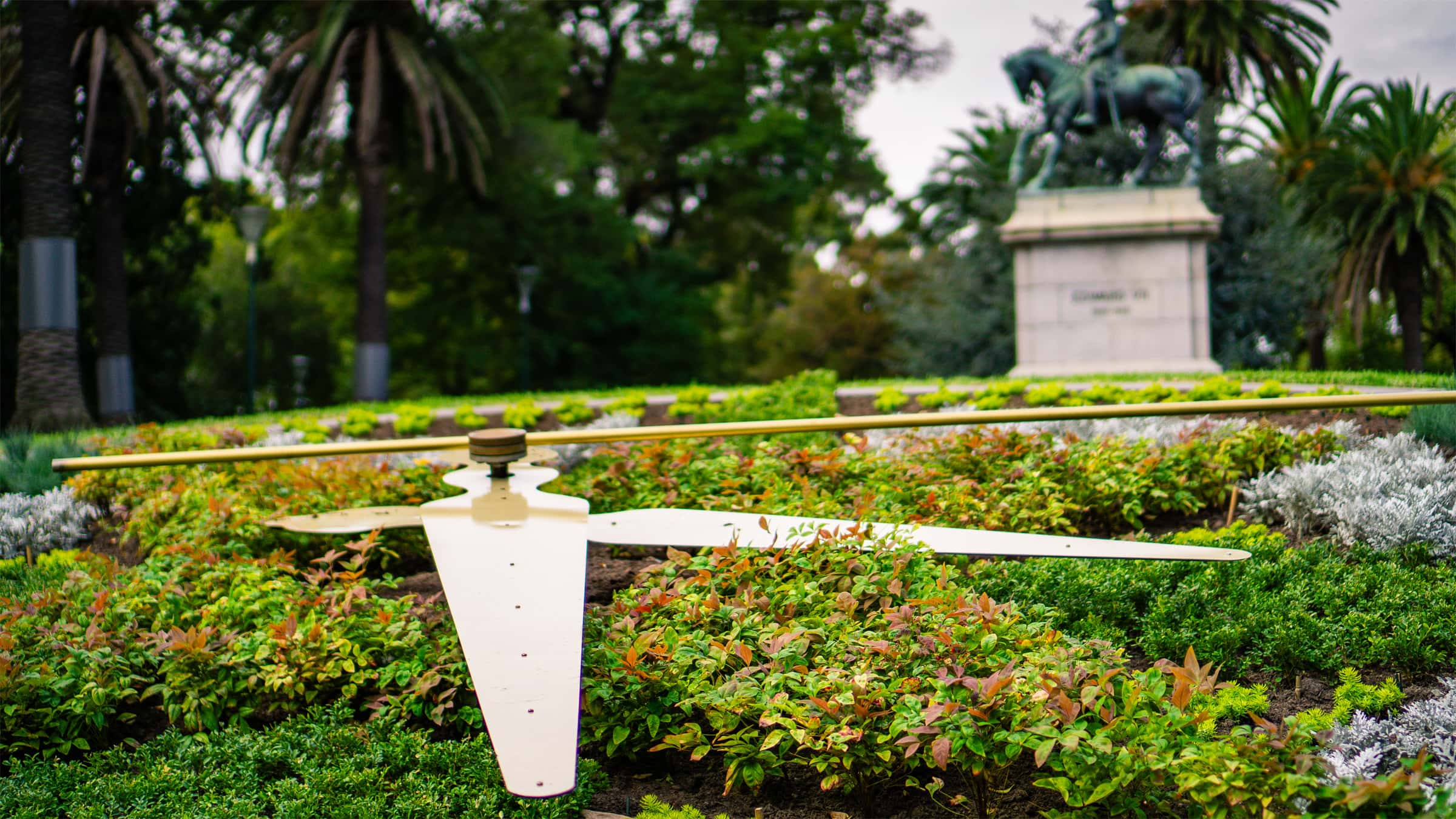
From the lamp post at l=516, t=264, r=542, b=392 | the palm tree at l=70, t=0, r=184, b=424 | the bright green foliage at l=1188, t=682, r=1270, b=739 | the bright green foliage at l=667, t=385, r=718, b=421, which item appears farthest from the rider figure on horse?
the palm tree at l=70, t=0, r=184, b=424

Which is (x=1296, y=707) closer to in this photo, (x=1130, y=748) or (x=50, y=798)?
(x=1130, y=748)

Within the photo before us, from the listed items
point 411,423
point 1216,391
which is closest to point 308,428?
point 411,423

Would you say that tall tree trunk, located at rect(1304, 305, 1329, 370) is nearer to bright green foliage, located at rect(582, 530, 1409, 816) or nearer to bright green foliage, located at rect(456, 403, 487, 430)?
bright green foliage, located at rect(456, 403, 487, 430)

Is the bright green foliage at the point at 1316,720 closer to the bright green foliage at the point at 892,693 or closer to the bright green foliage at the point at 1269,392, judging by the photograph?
the bright green foliage at the point at 892,693

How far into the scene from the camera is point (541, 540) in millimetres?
3092

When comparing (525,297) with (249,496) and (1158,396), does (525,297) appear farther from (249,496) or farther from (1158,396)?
(249,496)

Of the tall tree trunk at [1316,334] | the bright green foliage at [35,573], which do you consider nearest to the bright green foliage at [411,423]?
the bright green foliage at [35,573]

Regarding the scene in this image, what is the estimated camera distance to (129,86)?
15812mm

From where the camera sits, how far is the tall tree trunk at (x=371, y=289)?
61.3 ft

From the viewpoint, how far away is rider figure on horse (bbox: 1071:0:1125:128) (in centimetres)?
1376

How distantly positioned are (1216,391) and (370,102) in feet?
48.1

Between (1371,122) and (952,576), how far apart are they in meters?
18.1

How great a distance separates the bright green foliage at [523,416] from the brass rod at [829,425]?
4.28m

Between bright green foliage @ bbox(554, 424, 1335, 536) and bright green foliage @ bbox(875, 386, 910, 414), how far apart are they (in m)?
2.72
